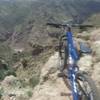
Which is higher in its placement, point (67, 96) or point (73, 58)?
point (73, 58)

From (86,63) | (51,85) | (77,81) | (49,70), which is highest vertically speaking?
(86,63)

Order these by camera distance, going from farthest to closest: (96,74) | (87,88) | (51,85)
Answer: (51,85) < (96,74) < (87,88)

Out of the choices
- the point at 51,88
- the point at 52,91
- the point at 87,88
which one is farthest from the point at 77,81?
the point at 51,88

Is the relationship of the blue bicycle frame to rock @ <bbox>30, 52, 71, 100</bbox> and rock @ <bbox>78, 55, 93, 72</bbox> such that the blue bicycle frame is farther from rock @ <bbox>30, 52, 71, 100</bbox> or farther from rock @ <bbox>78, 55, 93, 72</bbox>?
rock @ <bbox>78, 55, 93, 72</bbox>

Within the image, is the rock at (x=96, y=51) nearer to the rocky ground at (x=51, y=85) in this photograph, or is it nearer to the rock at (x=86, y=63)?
the rocky ground at (x=51, y=85)

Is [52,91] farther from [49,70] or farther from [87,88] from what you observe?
[87,88]

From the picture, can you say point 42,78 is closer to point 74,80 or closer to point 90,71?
point 90,71

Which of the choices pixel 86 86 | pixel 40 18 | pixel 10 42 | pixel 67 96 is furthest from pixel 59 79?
pixel 40 18

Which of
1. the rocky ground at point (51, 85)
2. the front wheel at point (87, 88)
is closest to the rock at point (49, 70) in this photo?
the rocky ground at point (51, 85)
